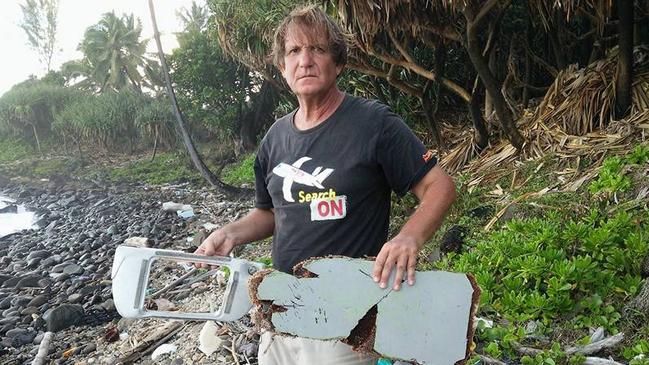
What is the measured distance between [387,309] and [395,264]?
0.12 metres

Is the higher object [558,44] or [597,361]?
[558,44]

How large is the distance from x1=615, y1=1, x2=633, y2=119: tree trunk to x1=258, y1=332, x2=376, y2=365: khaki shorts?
473 centimetres

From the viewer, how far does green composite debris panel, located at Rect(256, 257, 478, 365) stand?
3.97 feet

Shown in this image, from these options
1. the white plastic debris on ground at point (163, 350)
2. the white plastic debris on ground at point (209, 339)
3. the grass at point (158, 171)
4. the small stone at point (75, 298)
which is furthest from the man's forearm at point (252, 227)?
the grass at point (158, 171)

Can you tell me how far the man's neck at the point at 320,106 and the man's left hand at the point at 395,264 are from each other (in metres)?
0.50

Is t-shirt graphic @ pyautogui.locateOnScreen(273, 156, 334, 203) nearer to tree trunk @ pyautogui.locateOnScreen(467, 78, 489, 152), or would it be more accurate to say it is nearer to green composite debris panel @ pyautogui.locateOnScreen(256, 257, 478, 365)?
green composite debris panel @ pyautogui.locateOnScreen(256, 257, 478, 365)

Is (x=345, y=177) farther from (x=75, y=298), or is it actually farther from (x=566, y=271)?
(x=75, y=298)

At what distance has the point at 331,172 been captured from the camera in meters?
1.47

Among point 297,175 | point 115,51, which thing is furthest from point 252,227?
point 115,51

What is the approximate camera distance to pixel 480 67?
5441mm

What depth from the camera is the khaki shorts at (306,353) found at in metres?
1.44

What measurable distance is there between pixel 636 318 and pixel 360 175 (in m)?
1.84

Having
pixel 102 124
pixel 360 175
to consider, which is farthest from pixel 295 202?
pixel 102 124

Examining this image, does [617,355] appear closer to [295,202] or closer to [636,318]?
[636,318]
